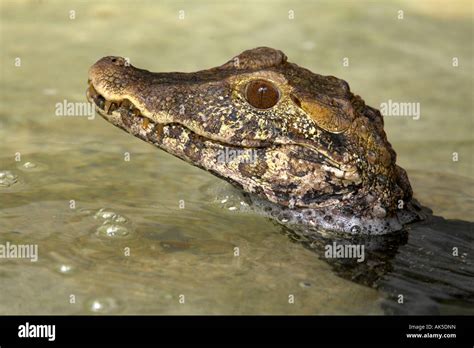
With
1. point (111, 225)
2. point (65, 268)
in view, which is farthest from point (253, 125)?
point (65, 268)

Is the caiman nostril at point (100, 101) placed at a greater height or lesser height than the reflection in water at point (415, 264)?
greater

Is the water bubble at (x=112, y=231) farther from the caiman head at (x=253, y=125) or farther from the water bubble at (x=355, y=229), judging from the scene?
the water bubble at (x=355, y=229)

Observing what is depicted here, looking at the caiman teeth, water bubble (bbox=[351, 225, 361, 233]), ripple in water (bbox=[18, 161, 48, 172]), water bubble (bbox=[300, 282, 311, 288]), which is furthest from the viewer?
ripple in water (bbox=[18, 161, 48, 172])

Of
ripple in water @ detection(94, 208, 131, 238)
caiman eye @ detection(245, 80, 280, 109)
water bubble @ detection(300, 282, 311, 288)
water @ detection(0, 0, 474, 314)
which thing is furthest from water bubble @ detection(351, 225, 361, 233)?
ripple in water @ detection(94, 208, 131, 238)

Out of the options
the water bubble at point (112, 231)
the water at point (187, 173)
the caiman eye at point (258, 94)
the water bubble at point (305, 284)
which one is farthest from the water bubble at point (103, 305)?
the caiman eye at point (258, 94)

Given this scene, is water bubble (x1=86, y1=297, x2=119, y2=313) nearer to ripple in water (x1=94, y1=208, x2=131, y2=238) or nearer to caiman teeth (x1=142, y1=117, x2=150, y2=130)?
ripple in water (x1=94, y1=208, x2=131, y2=238)

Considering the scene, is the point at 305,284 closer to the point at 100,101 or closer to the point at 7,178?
the point at 100,101
